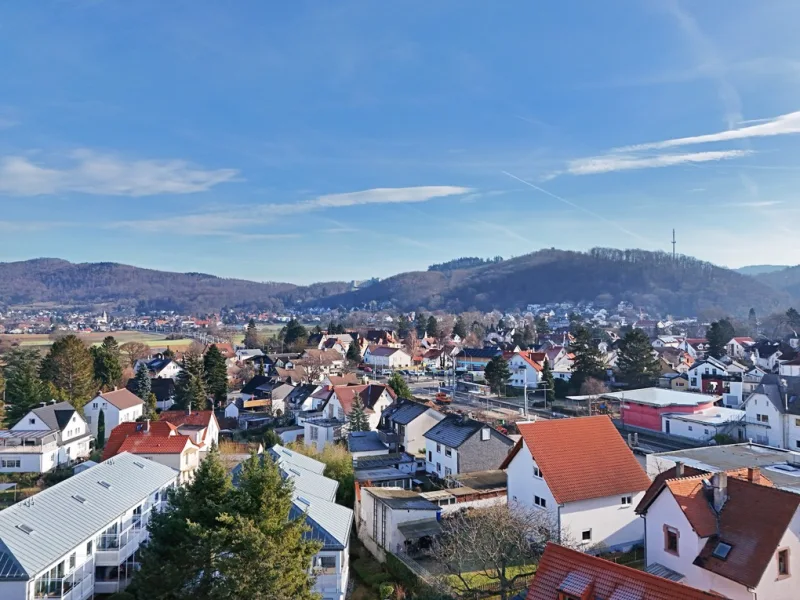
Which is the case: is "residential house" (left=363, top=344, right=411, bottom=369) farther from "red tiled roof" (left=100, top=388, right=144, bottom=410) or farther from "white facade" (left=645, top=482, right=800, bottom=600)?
"white facade" (left=645, top=482, right=800, bottom=600)

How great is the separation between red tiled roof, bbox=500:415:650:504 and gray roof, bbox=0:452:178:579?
13721 mm

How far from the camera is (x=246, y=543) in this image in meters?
11.6

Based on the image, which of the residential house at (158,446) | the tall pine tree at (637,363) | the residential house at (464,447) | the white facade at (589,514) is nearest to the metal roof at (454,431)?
the residential house at (464,447)

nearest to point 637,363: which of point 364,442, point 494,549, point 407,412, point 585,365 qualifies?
point 585,365

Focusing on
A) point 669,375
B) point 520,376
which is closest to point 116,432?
point 520,376

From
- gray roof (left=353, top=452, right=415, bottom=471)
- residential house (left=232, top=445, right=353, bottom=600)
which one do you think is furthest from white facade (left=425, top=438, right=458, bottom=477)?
residential house (left=232, top=445, right=353, bottom=600)

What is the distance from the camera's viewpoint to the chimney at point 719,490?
1524cm

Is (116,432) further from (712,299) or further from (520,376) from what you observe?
(712,299)

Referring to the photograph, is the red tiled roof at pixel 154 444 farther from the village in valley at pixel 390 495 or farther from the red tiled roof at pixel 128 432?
the red tiled roof at pixel 128 432

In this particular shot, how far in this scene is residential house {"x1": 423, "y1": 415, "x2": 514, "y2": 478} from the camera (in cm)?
2791

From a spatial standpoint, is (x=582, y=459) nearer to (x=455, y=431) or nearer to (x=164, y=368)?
(x=455, y=431)

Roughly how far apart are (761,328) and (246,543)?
132 m

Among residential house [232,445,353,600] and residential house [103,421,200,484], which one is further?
residential house [103,421,200,484]

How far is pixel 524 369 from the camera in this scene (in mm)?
64688
